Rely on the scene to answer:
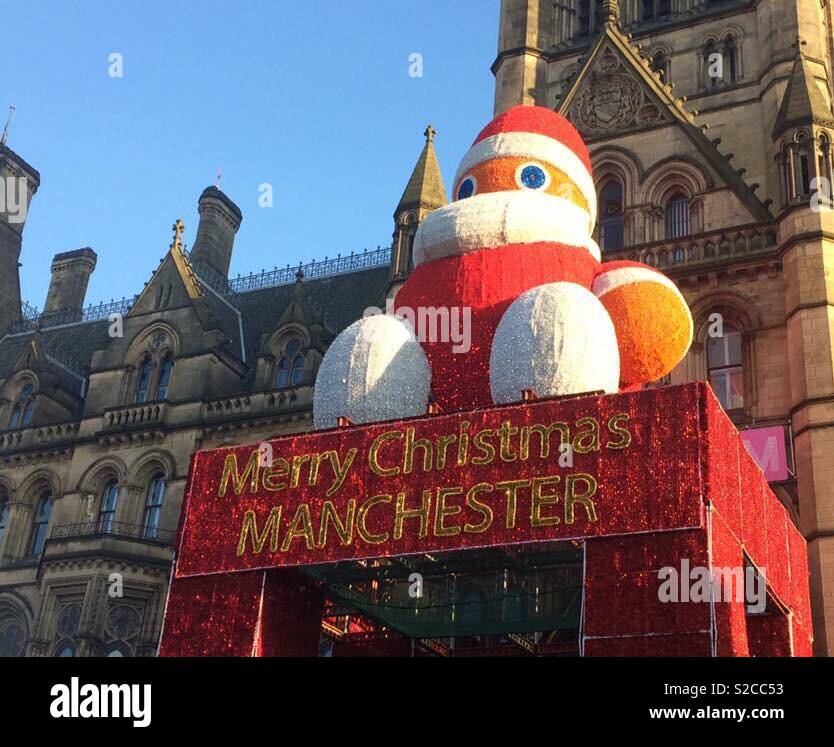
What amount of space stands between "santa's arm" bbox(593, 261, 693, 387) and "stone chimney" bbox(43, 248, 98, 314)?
1127 inches

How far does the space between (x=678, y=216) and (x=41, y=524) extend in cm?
1733

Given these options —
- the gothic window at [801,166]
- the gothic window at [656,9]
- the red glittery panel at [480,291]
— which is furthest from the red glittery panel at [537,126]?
the gothic window at [656,9]

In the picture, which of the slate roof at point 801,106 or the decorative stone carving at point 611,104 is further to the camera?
the decorative stone carving at point 611,104

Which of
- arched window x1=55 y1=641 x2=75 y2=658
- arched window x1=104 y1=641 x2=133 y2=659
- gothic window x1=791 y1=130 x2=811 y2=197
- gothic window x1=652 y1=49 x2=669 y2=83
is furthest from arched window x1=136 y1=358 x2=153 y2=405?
gothic window x1=791 y1=130 x2=811 y2=197

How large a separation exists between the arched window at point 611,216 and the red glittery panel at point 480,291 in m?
8.87

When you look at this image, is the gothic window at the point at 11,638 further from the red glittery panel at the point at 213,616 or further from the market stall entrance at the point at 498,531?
the market stall entrance at the point at 498,531

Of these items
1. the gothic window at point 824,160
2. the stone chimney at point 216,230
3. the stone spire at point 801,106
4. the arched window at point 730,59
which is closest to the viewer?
the gothic window at point 824,160

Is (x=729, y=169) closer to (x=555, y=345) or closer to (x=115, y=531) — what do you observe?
(x=555, y=345)

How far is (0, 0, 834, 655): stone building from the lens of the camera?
72.7ft

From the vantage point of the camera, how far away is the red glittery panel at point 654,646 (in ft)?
44.3

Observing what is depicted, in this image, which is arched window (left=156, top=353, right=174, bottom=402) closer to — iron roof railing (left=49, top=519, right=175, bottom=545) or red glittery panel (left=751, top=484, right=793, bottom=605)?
iron roof railing (left=49, top=519, right=175, bottom=545)
